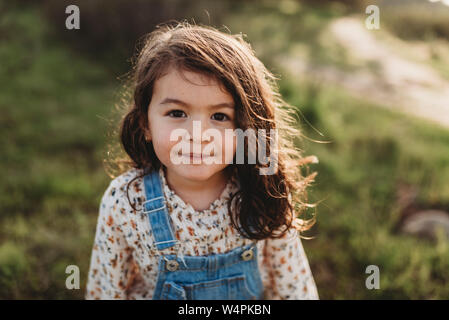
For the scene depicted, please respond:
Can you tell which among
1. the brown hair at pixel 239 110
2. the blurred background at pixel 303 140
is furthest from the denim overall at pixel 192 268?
the blurred background at pixel 303 140

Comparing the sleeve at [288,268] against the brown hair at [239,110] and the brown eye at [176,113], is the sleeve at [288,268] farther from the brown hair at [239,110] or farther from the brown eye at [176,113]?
→ the brown eye at [176,113]

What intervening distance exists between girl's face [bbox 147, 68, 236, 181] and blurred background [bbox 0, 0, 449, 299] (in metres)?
0.54

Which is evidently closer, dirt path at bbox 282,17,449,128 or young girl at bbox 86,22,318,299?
young girl at bbox 86,22,318,299

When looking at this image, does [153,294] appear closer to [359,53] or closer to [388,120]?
[388,120]

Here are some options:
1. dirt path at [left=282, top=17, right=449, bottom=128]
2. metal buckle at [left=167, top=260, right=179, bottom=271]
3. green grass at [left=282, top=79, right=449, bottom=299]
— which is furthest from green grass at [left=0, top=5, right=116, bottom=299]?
dirt path at [left=282, top=17, right=449, bottom=128]

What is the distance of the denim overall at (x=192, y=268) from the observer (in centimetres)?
152

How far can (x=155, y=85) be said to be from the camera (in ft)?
4.70

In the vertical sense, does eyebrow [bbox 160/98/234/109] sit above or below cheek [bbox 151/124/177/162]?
above

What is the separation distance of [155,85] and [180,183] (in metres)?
0.39

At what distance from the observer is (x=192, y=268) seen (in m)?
1.56

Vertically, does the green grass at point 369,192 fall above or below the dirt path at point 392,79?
below

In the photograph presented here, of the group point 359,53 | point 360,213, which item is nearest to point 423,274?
point 360,213

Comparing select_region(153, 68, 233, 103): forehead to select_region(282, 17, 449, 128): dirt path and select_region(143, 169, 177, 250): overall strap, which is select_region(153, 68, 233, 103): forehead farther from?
select_region(282, 17, 449, 128): dirt path

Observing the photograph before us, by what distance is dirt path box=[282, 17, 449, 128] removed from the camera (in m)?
4.92
